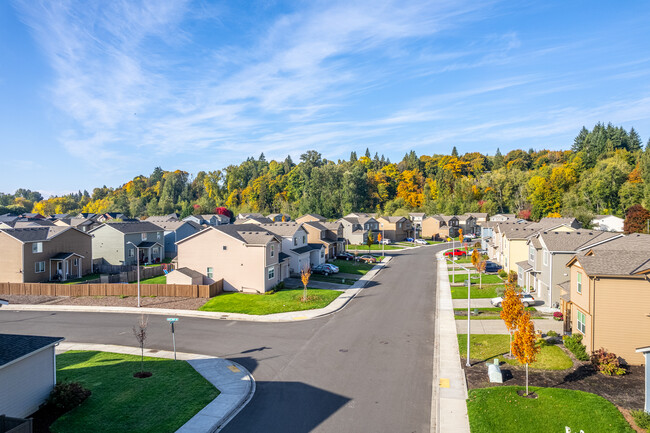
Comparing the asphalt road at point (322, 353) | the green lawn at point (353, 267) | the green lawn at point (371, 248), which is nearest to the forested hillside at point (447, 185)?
the green lawn at point (371, 248)

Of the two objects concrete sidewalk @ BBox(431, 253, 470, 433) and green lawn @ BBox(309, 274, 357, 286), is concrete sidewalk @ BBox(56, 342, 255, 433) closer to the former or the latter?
concrete sidewalk @ BBox(431, 253, 470, 433)

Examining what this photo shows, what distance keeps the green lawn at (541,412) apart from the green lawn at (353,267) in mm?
36868

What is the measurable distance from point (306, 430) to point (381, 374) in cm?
660

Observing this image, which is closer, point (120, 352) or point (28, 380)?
point (28, 380)

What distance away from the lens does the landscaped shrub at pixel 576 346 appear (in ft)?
73.2

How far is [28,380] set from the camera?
16.0 meters

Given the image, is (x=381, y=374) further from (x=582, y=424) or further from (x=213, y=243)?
(x=213, y=243)

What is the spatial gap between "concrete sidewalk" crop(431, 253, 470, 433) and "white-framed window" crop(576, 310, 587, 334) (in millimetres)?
7694

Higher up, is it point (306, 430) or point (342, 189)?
point (342, 189)

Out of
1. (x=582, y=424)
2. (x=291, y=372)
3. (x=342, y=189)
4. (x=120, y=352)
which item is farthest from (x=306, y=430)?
(x=342, y=189)

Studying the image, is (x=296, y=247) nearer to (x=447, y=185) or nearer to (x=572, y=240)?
(x=572, y=240)

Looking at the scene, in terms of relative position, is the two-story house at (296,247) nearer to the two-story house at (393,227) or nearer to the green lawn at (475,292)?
the green lawn at (475,292)

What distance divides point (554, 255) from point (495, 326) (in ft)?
34.1

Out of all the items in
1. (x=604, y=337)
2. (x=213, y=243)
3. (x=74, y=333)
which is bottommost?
(x=74, y=333)
